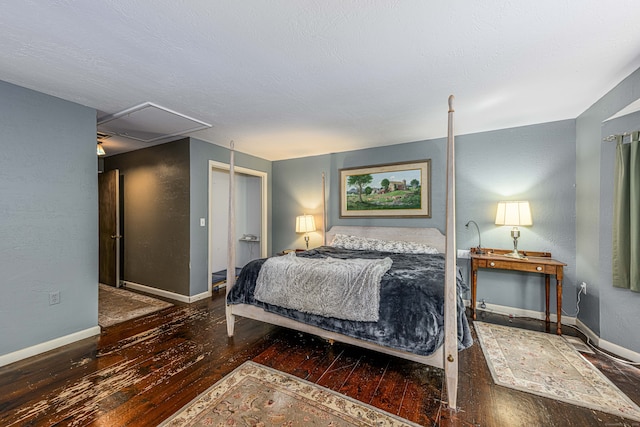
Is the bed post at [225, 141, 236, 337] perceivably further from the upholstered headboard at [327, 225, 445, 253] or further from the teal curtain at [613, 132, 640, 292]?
the teal curtain at [613, 132, 640, 292]

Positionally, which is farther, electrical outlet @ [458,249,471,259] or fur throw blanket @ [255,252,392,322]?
electrical outlet @ [458,249,471,259]

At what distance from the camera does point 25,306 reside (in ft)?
7.78

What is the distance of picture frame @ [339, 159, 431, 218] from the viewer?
13.0 ft

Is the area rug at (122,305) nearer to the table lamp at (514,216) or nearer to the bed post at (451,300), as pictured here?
the bed post at (451,300)

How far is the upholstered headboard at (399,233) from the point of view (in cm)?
378

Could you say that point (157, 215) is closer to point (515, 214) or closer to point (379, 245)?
point (379, 245)

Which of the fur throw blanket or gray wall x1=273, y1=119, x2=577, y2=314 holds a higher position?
gray wall x1=273, y1=119, x2=577, y2=314

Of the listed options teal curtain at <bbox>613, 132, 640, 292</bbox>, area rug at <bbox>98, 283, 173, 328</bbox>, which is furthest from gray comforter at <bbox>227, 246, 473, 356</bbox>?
area rug at <bbox>98, 283, 173, 328</bbox>

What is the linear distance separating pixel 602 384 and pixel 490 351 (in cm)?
71

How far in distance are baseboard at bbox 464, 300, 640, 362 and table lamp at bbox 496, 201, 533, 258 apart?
2.48 ft

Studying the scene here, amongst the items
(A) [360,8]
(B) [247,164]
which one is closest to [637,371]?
(A) [360,8]

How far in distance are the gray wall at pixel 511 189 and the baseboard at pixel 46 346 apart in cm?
396

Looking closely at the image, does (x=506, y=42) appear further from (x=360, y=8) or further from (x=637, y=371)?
(x=637, y=371)

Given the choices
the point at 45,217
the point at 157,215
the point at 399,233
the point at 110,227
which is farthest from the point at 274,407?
the point at 110,227
